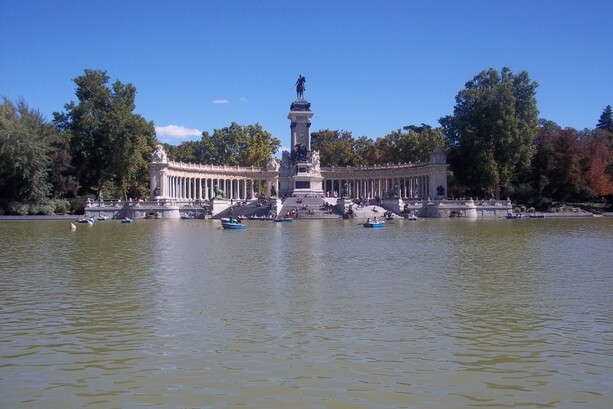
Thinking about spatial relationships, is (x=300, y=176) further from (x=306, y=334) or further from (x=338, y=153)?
(x=306, y=334)

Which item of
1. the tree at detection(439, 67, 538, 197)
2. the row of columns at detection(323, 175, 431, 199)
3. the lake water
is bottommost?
the lake water

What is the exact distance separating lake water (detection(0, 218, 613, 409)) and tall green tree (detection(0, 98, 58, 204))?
45.1 meters

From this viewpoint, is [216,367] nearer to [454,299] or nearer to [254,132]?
[454,299]

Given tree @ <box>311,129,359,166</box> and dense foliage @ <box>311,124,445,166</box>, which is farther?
tree @ <box>311,129,359,166</box>

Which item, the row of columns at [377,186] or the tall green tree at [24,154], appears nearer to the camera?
the tall green tree at [24,154]

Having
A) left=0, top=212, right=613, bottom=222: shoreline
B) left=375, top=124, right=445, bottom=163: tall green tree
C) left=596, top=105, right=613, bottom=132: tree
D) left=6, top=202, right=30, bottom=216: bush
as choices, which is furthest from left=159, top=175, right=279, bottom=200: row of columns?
left=596, top=105, right=613, bottom=132: tree

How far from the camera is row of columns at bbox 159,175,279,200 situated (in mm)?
80750

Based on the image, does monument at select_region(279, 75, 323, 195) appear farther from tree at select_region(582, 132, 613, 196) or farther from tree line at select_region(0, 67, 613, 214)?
tree at select_region(582, 132, 613, 196)

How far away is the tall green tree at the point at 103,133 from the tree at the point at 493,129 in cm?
4018

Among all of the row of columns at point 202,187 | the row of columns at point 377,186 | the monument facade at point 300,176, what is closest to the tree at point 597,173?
the monument facade at point 300,176

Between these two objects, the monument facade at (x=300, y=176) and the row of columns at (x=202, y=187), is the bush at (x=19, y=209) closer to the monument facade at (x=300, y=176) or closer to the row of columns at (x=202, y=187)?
the monument facade at (x=300, y=176)

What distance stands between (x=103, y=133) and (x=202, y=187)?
24493 millimetres

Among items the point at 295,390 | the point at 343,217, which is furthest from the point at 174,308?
the point at 343,217

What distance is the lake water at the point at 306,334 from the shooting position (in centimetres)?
855
